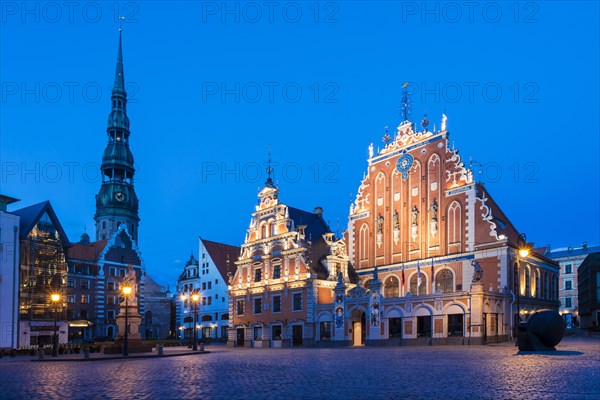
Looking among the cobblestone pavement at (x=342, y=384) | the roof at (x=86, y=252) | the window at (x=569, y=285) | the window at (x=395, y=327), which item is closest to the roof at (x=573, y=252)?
the window at (x=569, y=285)

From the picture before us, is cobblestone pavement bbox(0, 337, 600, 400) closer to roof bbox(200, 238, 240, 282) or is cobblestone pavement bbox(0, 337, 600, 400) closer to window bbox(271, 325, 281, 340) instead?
window bbox(271, 325, 281, 340)

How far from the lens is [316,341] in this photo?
52719 millimetres

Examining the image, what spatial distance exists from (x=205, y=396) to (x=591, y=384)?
9478mm

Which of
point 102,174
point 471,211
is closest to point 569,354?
point 471,211

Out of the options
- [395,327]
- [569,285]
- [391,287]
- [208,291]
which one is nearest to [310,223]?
[391,287]

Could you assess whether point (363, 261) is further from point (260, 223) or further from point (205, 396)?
point (205, 396)

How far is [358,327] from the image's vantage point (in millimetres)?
51906

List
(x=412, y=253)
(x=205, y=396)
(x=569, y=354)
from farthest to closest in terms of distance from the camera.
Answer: (x=412, y=253)
(x=569, y=354)
(x=205, y=396)

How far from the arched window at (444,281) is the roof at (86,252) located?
45750 mm

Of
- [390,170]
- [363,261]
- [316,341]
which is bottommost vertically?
[316,341]

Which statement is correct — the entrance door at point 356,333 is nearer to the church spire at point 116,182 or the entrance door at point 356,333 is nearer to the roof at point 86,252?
the roof at point 86,252

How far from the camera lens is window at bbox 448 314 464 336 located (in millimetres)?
43312

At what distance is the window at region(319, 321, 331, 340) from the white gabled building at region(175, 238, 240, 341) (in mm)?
21655

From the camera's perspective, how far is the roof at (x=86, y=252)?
244ft
